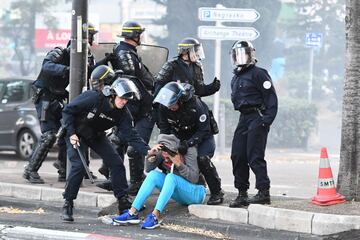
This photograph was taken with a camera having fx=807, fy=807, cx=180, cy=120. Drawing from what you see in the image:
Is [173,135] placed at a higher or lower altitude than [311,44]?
lower

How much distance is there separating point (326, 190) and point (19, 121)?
8272 millimetres

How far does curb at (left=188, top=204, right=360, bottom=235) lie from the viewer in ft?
23.1

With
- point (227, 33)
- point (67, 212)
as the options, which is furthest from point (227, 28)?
point (67, 212)

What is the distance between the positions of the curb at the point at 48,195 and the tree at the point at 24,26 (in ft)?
63.9

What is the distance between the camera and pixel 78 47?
8.95 m

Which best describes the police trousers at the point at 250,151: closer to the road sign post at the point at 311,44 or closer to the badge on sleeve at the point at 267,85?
the badge on sleeve at the point at 267,85

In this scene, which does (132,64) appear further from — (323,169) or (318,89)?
(318,89)

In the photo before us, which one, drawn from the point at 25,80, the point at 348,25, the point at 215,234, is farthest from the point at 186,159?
the point at 25,80

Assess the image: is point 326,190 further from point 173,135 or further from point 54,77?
point 54,77

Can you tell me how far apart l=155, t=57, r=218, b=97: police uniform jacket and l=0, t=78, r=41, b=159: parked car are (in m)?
6.45

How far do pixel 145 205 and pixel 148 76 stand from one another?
1.50 meters

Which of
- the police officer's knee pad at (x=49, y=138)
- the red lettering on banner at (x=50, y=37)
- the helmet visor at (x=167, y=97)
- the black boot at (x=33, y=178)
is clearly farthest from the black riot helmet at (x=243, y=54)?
the red lettering on banner at (x=50, y=37)

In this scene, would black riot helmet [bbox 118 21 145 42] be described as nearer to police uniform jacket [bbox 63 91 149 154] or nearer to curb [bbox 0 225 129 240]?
police uniform jacket [bbox 63 91 149 154]

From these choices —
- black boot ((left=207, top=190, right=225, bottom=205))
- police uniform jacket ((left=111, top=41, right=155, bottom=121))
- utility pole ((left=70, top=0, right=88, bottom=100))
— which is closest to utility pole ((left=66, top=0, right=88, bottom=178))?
utility pole ((left=70, top=0, right=88, bottom=100))
